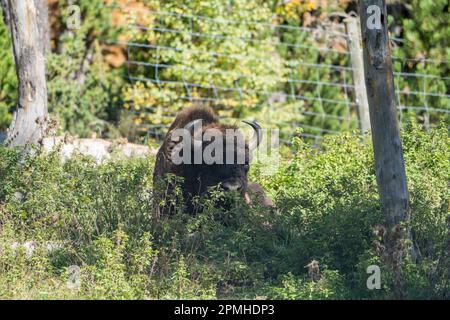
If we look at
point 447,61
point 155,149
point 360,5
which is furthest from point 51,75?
point 360,5

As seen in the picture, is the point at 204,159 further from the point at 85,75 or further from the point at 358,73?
the point at 85,75

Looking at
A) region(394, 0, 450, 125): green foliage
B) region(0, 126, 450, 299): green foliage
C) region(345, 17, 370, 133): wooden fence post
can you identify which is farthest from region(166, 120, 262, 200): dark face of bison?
region(394, 0, 450, 125): green foliage

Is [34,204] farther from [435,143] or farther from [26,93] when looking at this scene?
[435,143]

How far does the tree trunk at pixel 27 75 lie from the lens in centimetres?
1007

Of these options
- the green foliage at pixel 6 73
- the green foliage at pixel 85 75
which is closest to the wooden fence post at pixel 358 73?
the green foliage at pixel 85 75

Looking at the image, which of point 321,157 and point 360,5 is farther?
point 321,157

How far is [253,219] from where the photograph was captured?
27.7 feet

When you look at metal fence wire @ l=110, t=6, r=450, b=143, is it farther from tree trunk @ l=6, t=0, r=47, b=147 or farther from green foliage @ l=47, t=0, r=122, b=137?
tree trunk @ l=6, t=0, r=47, b=147

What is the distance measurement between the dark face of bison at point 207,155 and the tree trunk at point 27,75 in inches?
64.8

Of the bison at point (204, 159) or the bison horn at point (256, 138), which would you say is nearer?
the bison at point (204, 159)

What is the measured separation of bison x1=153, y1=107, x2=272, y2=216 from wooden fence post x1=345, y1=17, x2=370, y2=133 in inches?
134

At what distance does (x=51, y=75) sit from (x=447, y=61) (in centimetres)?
705

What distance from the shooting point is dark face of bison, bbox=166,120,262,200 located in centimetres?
963

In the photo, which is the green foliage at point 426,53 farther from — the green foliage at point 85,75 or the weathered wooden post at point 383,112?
the weathered wooden post at point 383,112
